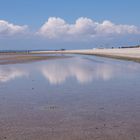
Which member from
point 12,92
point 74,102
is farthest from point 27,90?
point 74,102

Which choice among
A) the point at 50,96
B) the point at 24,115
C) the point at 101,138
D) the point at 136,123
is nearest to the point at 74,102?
the point at 50,96

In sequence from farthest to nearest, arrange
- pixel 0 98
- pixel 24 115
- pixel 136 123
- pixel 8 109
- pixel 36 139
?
pixel 0 98
pixel 8 109
pixel 24 115
pixel 136 123
pixel 36 139

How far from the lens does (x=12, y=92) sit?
16.9 m

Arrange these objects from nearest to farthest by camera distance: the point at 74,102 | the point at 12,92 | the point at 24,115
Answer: the point at 24,115
the point at 74,102
the point at 12,92

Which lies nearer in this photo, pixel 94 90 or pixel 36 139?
pixel 36 139

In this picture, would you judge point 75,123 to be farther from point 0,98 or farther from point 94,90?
point 94,90

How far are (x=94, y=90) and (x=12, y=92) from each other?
13.3ft

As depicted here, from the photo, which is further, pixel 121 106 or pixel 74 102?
pixel 74 102

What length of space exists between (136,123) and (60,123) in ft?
7.14

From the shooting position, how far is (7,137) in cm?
852

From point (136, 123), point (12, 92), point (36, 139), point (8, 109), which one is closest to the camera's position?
point (36, 139)

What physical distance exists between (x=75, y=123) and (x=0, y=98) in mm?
5942

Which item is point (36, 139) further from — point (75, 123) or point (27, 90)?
point (27, 90)

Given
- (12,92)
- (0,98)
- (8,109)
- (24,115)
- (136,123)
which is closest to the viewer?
(136,123)
